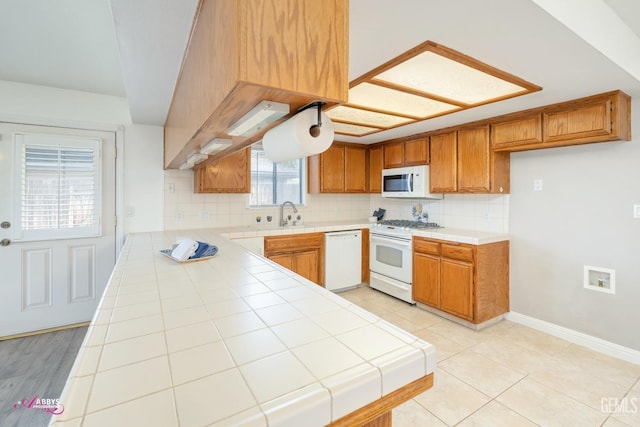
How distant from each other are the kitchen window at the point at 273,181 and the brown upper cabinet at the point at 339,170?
195 millimetres

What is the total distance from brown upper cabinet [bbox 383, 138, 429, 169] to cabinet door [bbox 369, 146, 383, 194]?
5.1 inches

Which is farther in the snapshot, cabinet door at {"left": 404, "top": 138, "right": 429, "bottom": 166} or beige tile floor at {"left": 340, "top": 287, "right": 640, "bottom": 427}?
cabinet door at {"left": 404, "top": 138, "right": 429, "bottom": 166}

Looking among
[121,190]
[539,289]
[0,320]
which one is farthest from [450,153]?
[0,320]

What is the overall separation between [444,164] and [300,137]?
2939mm

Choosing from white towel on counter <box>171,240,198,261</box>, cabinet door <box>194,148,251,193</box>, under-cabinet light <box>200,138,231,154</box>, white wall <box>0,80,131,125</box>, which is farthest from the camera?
cabinet door <box>194,148,251,193</box>

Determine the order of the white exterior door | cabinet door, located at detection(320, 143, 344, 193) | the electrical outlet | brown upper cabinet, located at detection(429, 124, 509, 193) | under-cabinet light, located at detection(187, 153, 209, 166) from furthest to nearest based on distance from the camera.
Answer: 1. cabinet door, located at detection(320, 143, 344, 193)
2. brown upper cabinet, located at detection(429, 124, 509, 193)
3. the electrical outlet
4. the white exterior door
5. under-cabinet light, located at detection(187, 153, 209, 166)

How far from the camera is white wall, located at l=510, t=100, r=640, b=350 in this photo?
237cm

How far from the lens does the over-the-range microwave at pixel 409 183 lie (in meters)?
3.60

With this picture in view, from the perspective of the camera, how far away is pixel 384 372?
69 cm

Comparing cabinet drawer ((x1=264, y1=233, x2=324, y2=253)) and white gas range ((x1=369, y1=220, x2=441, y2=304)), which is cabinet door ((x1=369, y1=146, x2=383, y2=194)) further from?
cabinet drawer ((x1=264, y1=233, x2=324, y2=253))

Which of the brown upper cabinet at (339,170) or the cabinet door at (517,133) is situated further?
the brown upper cabinet at (339,170)

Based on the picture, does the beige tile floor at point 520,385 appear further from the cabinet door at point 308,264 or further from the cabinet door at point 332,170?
the cabinet door at point 332,170

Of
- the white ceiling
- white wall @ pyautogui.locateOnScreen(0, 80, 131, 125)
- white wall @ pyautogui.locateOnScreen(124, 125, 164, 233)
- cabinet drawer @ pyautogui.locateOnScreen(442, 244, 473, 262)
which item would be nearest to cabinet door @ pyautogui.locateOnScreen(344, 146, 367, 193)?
cabinet drawer @ pyautogui.locateOnScreen(442, 244, 473, 262)

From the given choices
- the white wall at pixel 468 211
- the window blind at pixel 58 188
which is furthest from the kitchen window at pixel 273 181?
the window blind at pixel 58 188
